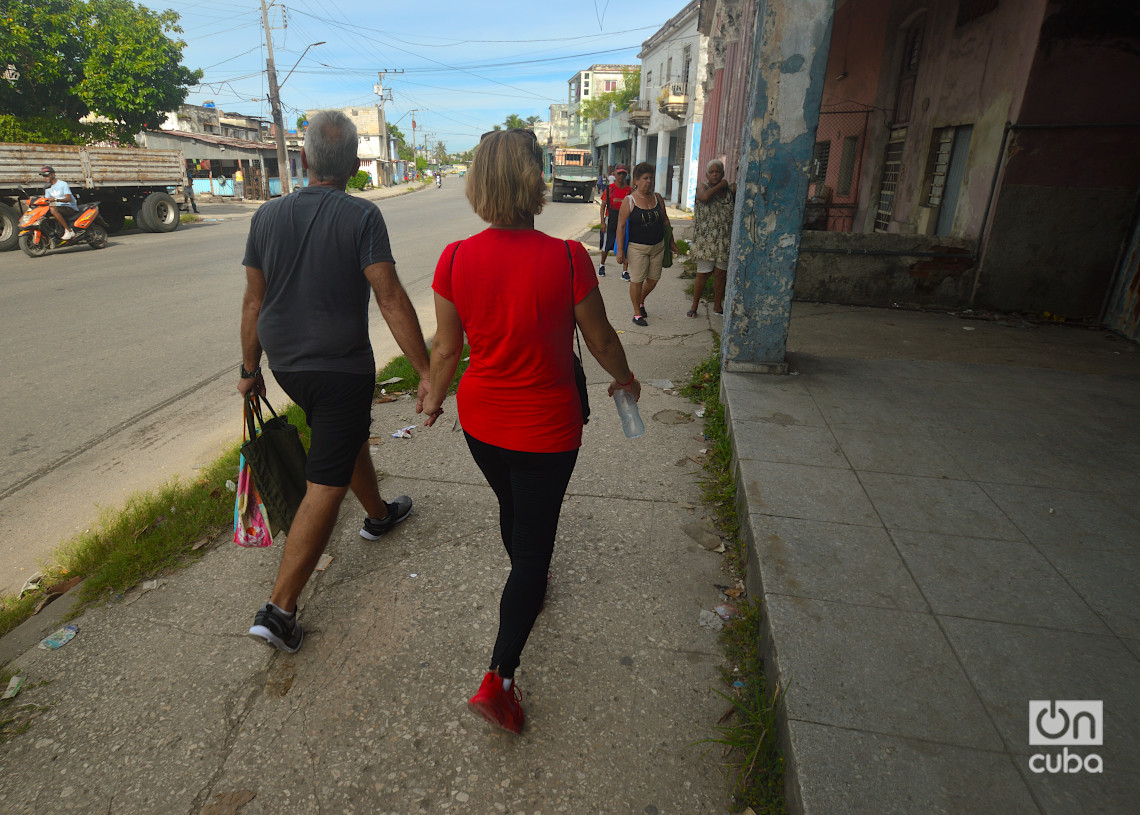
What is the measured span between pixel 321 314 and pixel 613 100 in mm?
59757

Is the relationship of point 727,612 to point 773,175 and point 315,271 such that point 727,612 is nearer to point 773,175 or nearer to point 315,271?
point 315,271

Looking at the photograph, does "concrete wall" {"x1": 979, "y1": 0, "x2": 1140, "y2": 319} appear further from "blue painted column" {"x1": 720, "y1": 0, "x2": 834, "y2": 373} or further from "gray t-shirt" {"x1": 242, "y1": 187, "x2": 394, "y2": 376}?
"gray t-shirt" {"x1": 242, "y1": 187, "x2": 394, "y2": 376}

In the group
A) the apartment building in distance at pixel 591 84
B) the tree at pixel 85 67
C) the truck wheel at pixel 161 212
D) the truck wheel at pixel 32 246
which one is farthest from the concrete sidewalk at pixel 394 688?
the apartment building in distance at pixel 591 84

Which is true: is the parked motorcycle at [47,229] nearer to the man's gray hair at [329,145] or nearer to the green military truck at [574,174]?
the man's gray hair at [329,145]

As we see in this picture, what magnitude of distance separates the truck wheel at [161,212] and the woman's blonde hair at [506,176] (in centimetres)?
1866

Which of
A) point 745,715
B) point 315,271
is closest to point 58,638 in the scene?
point 315,271

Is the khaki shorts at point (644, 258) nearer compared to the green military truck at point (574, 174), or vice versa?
the khaki shorts at point (644, 258)

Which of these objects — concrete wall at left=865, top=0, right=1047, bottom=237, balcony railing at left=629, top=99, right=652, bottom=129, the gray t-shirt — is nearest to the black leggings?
the gray t-shirt

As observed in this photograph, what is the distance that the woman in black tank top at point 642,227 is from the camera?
720 cm

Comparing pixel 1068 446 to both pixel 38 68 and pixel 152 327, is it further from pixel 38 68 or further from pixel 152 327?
pixel 38 68

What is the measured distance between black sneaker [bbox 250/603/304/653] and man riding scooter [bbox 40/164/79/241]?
14.3 m

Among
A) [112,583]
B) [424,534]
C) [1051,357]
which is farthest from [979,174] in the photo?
[112,583]

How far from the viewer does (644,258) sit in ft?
24.1

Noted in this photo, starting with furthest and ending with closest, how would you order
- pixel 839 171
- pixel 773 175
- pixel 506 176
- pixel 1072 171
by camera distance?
pixel 839 171, pixel 1072 171, pixel 773 175, pixel 506 176
